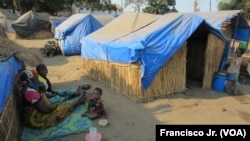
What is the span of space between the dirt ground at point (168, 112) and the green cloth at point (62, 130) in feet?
0.54

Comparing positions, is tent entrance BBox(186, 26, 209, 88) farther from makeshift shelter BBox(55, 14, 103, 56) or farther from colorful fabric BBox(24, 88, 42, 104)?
makeshift shelter BBox(55, 14, 103, 56)

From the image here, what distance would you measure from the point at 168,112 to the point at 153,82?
94 cm

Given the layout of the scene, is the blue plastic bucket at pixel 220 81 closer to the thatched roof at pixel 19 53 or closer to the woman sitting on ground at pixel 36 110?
the woman sitting on ground at pixel 36 110

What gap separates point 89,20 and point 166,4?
20672mm

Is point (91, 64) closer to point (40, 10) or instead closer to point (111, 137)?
point (111, 137)

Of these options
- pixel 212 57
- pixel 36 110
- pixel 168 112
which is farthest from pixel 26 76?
pixel 212 57

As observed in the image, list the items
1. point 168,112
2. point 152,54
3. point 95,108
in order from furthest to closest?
1. point 152,54
2. point 168,112
3. point 95,108

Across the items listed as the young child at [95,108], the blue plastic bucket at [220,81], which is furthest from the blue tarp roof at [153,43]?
the young child at [95,108]

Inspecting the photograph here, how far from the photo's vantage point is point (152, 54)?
634 cm

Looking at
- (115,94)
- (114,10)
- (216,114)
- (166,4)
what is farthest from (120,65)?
(114,10)

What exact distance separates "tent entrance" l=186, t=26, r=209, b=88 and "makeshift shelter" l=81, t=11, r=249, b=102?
0.05 meters

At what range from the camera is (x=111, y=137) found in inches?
192

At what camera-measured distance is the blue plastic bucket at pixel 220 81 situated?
7481 millimetres

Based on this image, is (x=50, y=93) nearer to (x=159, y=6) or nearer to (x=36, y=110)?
(x=36, y=110)
